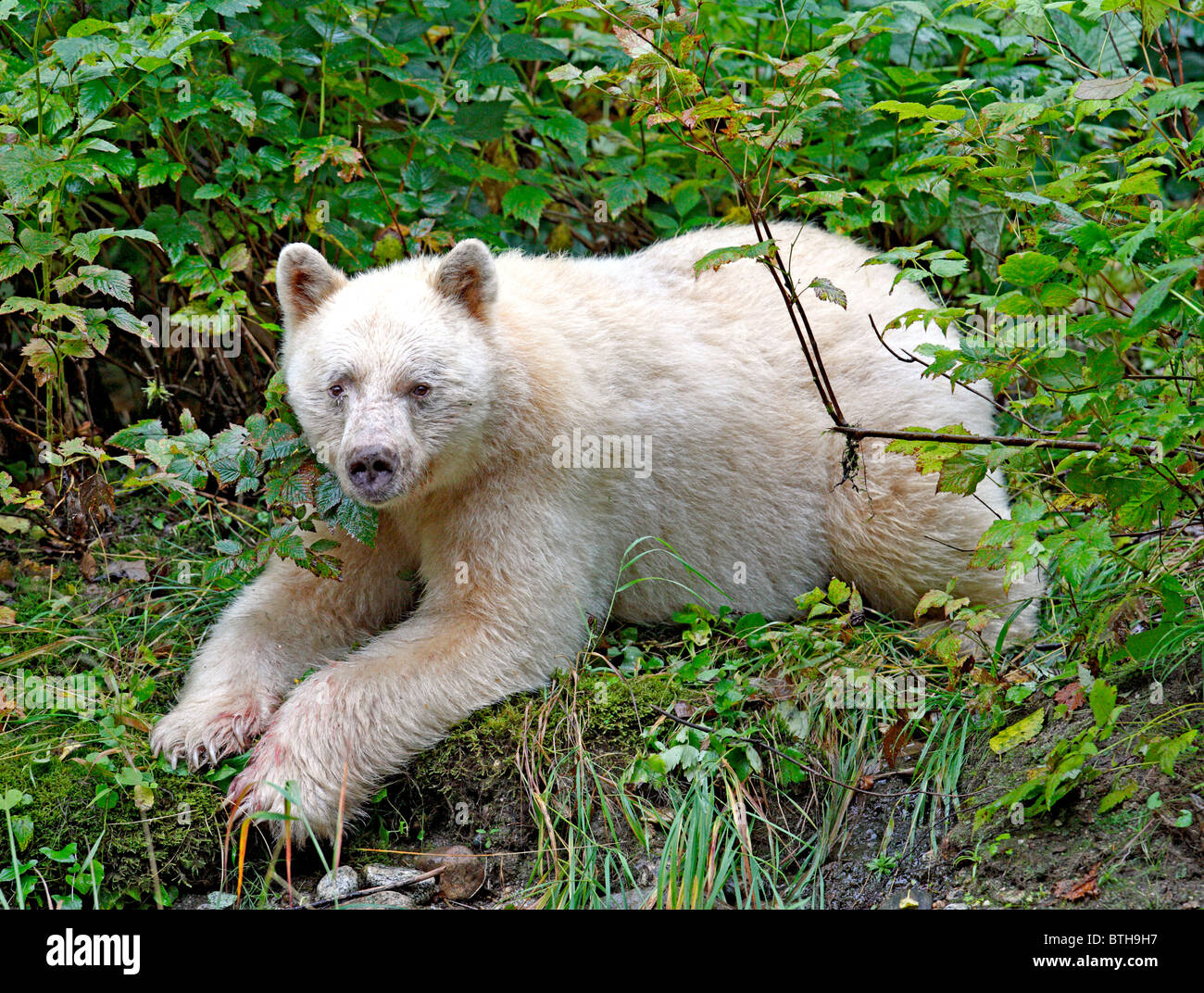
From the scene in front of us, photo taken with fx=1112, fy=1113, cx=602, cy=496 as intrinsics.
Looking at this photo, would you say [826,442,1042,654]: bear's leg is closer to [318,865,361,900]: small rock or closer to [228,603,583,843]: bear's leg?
[228,603,583,843]: bear's leg

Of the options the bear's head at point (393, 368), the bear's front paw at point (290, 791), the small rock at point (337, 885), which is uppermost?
the bear's head at point (393, 368)

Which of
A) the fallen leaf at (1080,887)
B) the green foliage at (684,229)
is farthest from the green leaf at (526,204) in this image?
the fallen leaf at (1080,887)

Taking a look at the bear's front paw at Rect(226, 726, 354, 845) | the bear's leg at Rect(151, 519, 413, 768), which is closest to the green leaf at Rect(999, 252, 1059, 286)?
the bear's leg at Rect(151, 519, 413, 768)

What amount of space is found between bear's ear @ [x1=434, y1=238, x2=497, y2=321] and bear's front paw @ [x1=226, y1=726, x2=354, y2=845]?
206cm

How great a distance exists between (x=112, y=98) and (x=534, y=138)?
300cm

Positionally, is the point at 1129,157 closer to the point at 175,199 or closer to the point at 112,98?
the point at 112,98

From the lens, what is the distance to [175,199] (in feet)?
21.2

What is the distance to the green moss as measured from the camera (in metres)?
4.36

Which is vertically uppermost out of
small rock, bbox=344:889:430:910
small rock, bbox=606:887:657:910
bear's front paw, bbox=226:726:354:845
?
bear's front paw, bbox=226:726:354:845

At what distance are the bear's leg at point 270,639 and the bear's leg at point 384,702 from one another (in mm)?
199

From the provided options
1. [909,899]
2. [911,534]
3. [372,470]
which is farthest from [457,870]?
[911,534]

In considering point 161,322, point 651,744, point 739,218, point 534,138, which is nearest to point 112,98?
point 161,322

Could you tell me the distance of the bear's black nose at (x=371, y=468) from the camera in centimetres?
455

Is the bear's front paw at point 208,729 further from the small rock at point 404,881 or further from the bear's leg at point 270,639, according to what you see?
the small rock at point 404,881
